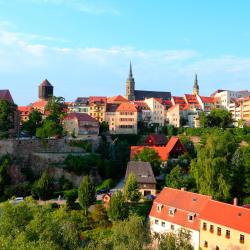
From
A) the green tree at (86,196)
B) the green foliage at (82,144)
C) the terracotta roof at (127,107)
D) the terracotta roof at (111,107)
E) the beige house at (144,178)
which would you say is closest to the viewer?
the green tree at (86,196)

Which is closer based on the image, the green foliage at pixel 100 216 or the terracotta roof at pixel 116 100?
the green foliage at pixel 100 216

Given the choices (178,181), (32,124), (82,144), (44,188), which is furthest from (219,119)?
(44,188)

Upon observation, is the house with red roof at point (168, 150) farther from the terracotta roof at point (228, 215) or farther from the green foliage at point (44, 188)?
Result: the terracotta roof at point (228, 215)

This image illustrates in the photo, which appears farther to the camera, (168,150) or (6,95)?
(6,95)

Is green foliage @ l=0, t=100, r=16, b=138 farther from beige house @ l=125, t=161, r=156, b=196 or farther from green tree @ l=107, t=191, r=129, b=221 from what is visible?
green tree @ l=107, t=191, r=129, b=221

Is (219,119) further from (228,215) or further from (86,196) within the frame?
(228,215)

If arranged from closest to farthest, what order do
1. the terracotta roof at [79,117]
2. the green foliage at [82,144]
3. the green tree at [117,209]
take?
the green tree at [117,209] < the green foliage at [82,144] < the terracotta roof at [79,117]

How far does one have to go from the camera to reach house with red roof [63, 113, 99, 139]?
85062mm

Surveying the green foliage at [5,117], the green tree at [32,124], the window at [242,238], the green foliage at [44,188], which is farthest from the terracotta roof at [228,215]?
the green tree at [32,124]

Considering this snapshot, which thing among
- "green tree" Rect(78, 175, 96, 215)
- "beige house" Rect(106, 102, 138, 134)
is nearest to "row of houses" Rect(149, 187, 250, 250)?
"green tree" Rect(78, 175, 96, 215)

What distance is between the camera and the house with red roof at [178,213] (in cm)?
4256

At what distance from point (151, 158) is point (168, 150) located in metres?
6.71

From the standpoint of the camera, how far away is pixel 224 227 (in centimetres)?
3959

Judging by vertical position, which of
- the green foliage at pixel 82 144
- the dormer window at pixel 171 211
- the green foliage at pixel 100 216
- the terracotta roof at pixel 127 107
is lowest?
the green foliage at pixel 100 216
